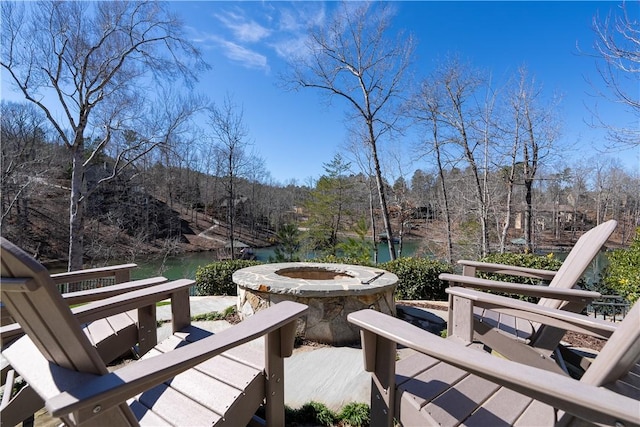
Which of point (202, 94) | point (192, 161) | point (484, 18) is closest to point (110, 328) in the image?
point (484, 18)

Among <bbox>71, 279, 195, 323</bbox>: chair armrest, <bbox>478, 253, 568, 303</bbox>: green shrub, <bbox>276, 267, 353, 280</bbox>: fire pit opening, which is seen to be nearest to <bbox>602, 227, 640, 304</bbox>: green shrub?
Result: <bbox>478, 253, 568, 303</bbox>: green shrub

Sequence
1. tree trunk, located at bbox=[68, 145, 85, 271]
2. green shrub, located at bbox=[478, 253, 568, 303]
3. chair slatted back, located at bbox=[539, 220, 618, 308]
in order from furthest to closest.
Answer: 1. tree trunk, located at bbox=[68, 145, 85, 271]
2. green shrub, located at bbox=[478, 253, 568, 303]
3. chair slatted back, located at bbox=[539, 220, 618, 308]

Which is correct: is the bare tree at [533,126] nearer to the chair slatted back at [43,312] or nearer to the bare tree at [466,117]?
the bare tree at [466,117]

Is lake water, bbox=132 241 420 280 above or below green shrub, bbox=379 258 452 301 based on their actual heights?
below

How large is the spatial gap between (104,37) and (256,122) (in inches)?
234

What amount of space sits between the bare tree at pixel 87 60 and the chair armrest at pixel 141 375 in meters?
8.56

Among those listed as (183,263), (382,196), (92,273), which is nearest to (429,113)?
(382,196)

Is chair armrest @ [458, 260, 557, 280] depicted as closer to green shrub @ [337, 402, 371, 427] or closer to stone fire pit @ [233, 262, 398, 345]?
stone fire pit @ [233, 262, 398, 345]

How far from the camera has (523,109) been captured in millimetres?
9086

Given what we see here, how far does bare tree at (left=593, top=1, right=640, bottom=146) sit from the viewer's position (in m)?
3.83

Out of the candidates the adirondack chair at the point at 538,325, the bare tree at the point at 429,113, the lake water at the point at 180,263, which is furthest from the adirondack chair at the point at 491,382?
the lake water at the point at 180,263

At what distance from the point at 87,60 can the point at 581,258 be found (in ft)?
32.8

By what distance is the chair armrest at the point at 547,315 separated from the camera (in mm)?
1462

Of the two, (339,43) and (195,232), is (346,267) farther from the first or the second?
(195,232)
